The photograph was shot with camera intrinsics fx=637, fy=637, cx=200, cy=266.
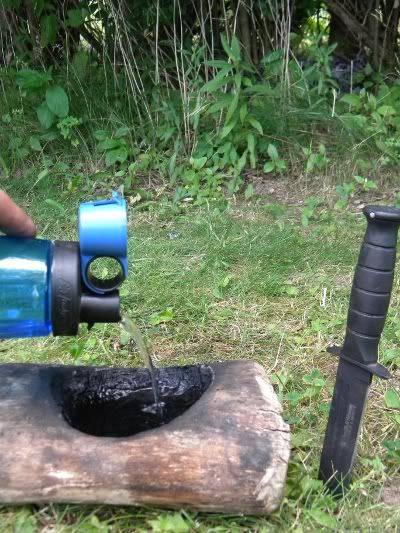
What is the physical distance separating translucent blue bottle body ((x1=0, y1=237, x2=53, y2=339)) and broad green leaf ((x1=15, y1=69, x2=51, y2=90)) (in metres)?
2.55

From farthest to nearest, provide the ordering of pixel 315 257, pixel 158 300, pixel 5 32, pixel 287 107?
pixel 5 32
pixel 287 107
pixel 315 257
pixel 158 300

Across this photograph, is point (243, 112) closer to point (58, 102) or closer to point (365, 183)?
point (365, 183)

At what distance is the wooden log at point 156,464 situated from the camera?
1594 millimetres

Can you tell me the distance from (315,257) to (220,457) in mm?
1635

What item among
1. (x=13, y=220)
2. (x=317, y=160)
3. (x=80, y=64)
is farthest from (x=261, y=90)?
(x=13, y=220)

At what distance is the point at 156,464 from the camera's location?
1.60 meters

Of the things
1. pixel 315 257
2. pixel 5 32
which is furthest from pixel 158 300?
pixel 5 32

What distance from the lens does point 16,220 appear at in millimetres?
1650

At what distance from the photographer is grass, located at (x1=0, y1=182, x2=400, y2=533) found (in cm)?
167

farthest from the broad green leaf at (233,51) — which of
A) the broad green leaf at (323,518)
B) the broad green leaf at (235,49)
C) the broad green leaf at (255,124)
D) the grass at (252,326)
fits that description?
the broad green leaf at (323,518)

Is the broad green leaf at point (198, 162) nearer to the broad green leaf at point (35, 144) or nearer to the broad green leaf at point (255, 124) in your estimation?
the broad green leaf at point (255, 124)

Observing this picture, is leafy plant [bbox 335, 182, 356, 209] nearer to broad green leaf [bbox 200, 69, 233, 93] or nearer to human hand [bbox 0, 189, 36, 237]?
broad green leaf [bbox 200, 69, 233, 93]

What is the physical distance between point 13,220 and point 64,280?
24 centimetres

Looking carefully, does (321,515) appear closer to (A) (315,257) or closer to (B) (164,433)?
(B) (164,433)
